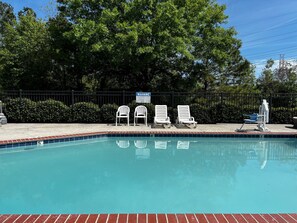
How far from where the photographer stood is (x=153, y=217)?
127 inches

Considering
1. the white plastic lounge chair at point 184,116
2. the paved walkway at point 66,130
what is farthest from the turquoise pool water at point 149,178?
the white plastic lounge chair at point 184,116

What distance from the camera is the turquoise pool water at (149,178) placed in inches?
168

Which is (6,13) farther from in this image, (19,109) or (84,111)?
(84,111)

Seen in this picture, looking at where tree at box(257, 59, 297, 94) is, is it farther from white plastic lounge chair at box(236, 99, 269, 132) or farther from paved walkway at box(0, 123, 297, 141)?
paved walkway at box(0, 123, 297, 141)

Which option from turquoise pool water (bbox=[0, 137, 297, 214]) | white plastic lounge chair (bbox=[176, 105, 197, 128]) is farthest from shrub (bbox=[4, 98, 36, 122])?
white plastic lounge chair (bbox=[176, 105, 197, 128])

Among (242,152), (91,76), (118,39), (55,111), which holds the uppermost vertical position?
(118,39)

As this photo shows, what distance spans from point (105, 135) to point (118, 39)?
15.8 feet

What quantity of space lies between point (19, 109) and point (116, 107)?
14.4ft

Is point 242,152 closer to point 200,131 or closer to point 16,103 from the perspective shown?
point 200,131

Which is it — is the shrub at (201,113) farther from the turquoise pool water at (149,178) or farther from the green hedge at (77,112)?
the turquoise pool water at (149,178)

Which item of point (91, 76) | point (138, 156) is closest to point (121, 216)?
point (138, 156)

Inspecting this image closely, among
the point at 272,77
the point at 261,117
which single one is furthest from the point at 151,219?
the point at 272,77

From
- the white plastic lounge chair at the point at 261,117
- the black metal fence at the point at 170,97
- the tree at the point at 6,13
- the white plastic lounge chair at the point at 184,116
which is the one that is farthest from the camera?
the tree at the point at 6,13

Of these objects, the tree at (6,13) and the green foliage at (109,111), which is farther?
the tree at (6,13)
